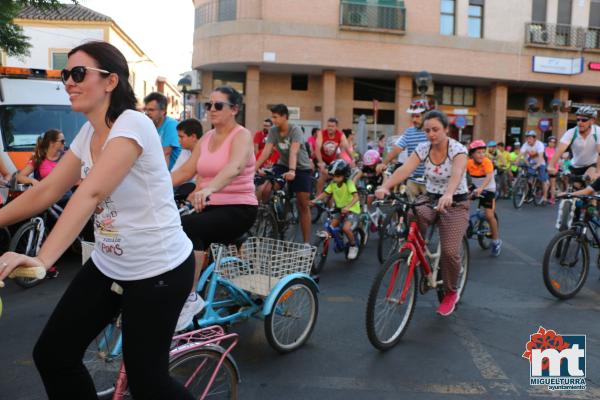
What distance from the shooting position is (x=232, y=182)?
3791mm

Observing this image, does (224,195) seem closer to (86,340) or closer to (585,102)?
(86,340)

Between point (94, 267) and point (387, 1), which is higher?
point (387, 1)

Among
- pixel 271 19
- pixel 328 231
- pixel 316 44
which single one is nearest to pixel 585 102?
pixel 316 44

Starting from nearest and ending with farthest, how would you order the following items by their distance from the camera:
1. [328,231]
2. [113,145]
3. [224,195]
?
[113,145]
[224,195]
[328,231]

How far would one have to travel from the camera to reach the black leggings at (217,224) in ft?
11.4

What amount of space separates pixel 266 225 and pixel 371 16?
74.9 ft

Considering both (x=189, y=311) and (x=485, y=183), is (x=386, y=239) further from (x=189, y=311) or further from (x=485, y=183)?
(x=189, y=311)

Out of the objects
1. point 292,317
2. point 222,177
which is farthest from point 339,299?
point 222,177

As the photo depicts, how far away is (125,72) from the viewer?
86.4 inches

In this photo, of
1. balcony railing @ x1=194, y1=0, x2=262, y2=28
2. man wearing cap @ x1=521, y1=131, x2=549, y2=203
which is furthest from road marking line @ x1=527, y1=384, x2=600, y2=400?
balcony railing @ x1=194, y1=0, x2=262, y2=28

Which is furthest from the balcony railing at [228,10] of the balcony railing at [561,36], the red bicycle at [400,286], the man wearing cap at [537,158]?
the red bicycle at [400,286]

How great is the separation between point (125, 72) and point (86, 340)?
1076 mm

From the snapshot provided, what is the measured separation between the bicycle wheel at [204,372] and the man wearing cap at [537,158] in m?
13.5

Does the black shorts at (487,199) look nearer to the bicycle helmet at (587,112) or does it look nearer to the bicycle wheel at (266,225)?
the bicycle helmet at (587,112)
